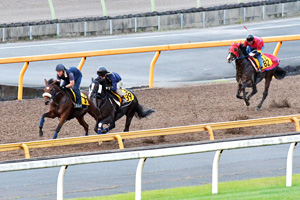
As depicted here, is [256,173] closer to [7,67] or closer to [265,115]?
[265,115]

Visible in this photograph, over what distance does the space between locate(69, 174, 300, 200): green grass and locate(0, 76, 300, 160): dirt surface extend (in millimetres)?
4759

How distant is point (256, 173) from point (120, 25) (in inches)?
757

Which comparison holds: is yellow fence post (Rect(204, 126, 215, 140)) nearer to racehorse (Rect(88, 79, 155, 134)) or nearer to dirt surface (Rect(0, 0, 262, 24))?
racehorse (Rect(88, 79, 155, 134))

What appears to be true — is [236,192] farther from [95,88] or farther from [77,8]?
[77,8]

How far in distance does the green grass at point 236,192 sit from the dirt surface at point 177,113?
4.76 m

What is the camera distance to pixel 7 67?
2406cm

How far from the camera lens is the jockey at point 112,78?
14945 millimetres

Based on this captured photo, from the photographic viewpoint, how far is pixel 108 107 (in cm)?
1514

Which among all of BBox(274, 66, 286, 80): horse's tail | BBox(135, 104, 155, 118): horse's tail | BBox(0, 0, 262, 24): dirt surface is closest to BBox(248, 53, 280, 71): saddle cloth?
BBox(274, 66, 286, 80): horse's tail

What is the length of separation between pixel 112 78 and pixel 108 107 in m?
0.52

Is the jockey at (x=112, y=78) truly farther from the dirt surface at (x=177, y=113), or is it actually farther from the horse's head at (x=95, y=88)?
the dirt surface at (x=177, y=113)

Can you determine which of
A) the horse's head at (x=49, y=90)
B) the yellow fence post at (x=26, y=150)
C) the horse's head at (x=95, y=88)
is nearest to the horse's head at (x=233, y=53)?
the horse's head at (x=95, y=88)

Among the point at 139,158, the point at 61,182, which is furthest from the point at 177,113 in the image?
the point at 61,182

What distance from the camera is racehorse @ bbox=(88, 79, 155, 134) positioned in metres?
14.8
